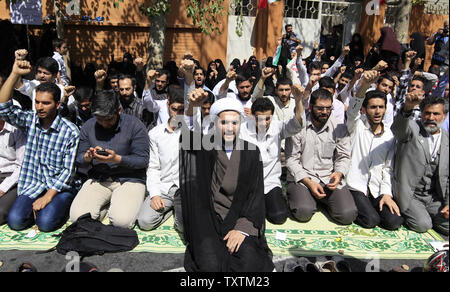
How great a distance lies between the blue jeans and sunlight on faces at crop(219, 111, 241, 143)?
5.98ft

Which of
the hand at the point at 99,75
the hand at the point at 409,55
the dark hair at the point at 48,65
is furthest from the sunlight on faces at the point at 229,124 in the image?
the hand at the point at 409,55

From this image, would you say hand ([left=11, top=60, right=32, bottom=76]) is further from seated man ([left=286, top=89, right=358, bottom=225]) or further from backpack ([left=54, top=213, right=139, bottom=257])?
seated man ([left=286, top=89, right=358, bottom=225])

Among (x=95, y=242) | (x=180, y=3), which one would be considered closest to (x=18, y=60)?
(x=95, y=242)

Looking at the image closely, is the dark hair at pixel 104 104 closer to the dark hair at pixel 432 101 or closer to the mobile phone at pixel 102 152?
the mobile phone at pixel 102 152

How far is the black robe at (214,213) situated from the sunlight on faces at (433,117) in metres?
1.29

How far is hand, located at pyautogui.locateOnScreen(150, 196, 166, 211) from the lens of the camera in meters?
3.42

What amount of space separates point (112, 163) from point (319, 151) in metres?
2.27

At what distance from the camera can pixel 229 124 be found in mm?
2857

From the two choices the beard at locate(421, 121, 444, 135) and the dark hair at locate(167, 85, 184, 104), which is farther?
the dark hair at locate(167, 85, 184, 104)

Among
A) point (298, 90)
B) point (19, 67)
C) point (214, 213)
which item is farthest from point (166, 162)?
point (19, 67)

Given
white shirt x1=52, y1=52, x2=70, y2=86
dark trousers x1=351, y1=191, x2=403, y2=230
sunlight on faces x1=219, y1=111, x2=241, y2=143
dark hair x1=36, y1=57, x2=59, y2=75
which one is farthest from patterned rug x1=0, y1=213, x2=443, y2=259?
white shirt x1=52, y1=52, x2=70, y2=86

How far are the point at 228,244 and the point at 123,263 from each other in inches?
36.6

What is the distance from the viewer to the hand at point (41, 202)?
328cm

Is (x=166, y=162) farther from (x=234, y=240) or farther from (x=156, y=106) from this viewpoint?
(x=234, y=240)
